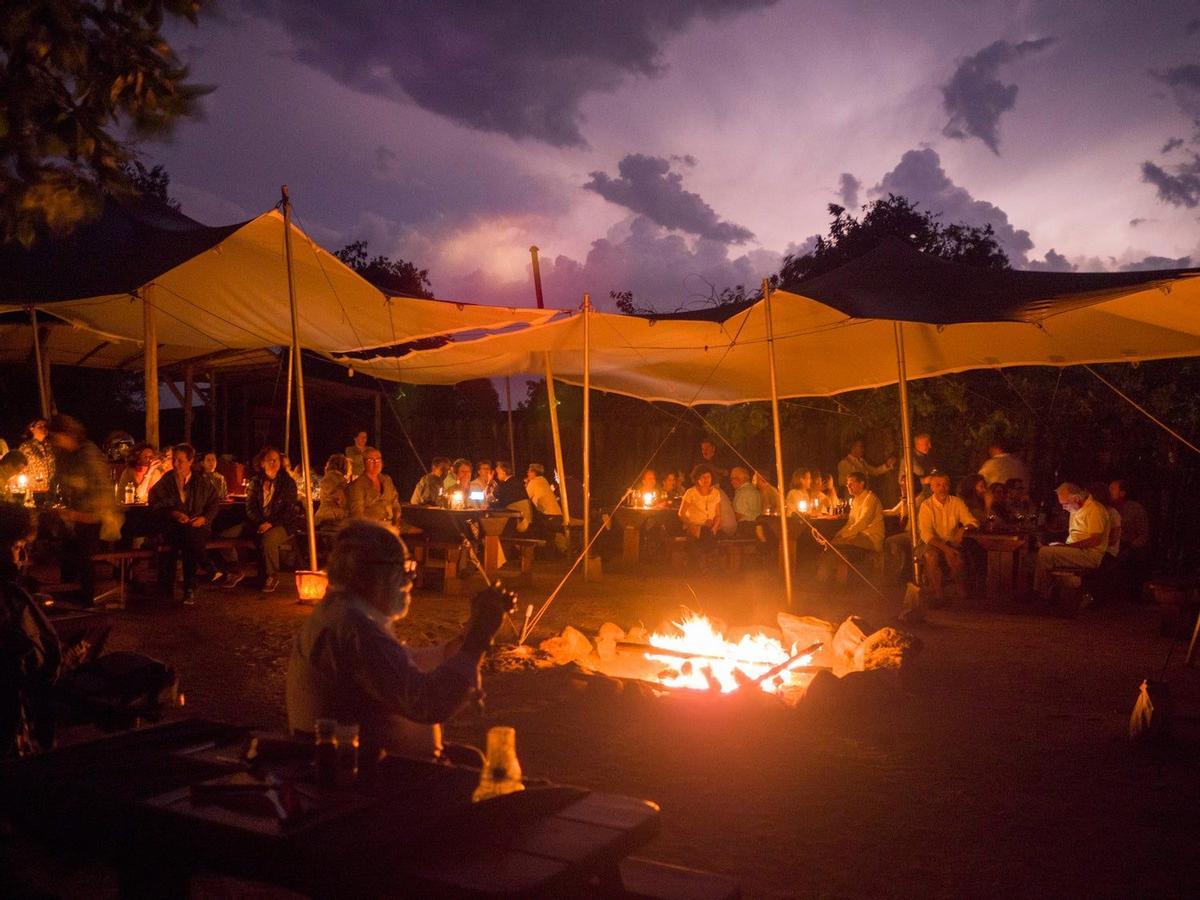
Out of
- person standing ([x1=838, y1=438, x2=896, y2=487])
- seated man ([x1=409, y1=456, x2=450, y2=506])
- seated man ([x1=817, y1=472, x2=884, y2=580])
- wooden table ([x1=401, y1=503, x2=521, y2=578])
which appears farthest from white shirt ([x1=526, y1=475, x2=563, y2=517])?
person standing ([x1=838, y1=438, x2=896, y2=487])

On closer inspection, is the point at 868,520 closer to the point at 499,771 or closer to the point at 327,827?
the point at 499,771

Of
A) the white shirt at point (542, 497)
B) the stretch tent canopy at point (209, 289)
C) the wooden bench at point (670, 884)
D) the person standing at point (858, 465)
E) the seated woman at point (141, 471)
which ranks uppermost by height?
the stretch tent canopy at point (209, 289)

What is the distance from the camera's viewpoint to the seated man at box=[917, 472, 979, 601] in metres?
9.62

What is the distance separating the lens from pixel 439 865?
1.78 metres

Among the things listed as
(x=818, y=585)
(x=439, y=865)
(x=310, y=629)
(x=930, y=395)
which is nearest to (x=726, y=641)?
(x=818, y=585)

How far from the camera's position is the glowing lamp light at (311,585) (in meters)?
8.22

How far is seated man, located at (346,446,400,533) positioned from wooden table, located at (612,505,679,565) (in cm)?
313

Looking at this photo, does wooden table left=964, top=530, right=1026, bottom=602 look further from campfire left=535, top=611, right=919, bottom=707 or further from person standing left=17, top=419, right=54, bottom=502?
person standing left=17, top=419, right=54, bottom=502

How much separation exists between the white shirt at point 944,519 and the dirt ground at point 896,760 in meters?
1.92

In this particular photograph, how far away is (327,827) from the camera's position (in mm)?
1849

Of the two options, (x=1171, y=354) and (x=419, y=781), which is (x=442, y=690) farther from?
(x=1171, y=354)

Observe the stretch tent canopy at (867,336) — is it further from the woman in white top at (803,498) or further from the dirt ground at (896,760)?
the dirt ground at (896,760)

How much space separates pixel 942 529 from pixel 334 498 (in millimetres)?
6196

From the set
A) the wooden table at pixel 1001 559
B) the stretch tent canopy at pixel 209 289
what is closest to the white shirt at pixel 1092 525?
the wooden table at pixel 1001 559
